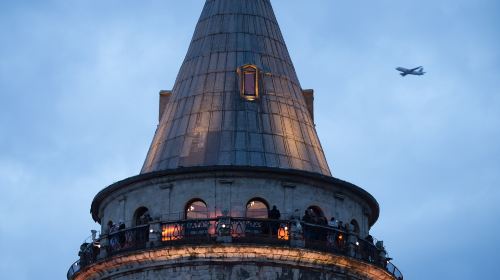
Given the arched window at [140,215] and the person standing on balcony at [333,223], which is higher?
the arched window at [140,215]

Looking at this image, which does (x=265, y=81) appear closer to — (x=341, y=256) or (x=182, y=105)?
(x=182, y=105)

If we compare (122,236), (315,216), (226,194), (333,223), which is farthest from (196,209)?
(333,223)

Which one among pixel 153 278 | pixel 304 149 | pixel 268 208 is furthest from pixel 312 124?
pixel 153 278

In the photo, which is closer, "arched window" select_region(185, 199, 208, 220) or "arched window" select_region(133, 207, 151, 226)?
"arched window" select_region(185, 199, 208, 220)

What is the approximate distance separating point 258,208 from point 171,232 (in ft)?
12.2

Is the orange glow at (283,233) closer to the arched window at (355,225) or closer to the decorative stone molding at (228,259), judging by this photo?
the decorative stone molding at (228,259)

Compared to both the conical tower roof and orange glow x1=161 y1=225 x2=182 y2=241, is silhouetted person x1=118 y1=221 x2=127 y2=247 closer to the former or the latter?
orange glow x1=161 y1=225 x2=182 y2=241

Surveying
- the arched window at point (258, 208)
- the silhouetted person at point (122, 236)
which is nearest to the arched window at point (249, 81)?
the arched window at point (258, 208)

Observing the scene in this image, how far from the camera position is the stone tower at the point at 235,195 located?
2076 inches

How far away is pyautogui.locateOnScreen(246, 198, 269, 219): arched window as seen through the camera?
5431cm

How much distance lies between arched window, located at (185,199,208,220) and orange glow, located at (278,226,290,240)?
3.14 metres

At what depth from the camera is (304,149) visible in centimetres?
5725

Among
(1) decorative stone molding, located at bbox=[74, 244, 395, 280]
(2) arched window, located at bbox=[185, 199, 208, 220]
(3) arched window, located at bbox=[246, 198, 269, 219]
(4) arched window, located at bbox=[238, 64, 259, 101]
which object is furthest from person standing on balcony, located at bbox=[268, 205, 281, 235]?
(4) arched window, located at bbox=[238, 64, 259, 101]

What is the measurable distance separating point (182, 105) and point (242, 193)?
616cm
